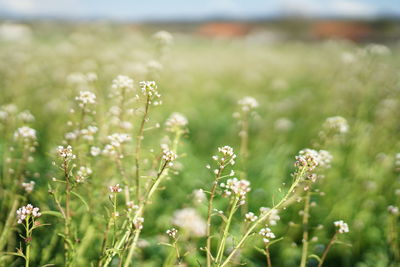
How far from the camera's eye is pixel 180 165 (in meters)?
3.35

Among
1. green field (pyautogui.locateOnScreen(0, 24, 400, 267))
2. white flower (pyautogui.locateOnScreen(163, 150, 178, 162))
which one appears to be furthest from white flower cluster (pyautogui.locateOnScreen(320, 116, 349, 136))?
white flower (pyautogui.locateOnScreen(163, 150, 178, 162))

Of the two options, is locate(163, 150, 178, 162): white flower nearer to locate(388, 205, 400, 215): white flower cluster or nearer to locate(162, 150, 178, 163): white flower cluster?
locate(162, 150, 178, 163): white flower cluster

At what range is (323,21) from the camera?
4412 centimetres

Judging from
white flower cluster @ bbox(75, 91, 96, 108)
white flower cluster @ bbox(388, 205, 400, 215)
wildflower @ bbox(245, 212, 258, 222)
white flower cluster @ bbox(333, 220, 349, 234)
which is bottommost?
white flower cluster @ bbox(388, 205, 400, 215)

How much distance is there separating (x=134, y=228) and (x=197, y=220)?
0.52 m

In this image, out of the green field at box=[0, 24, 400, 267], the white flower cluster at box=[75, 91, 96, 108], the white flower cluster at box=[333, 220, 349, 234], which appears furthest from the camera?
the green field at box=[0, 24, 400, 267]

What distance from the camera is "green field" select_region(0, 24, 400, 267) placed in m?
2.16

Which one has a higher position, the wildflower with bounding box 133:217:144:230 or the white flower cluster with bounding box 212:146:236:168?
the white flower cluster with bounding box 212:146:236:168

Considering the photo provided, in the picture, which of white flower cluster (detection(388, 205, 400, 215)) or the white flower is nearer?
the white flower

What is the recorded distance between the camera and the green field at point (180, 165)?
7.10 feet

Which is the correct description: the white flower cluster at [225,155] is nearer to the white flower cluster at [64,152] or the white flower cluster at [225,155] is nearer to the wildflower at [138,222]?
the wildflower at [138,222]

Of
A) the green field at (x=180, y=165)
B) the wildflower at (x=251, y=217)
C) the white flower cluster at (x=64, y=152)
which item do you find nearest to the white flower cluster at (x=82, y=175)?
the green field at (x=180, y=165)

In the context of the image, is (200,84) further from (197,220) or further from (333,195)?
(197,220)

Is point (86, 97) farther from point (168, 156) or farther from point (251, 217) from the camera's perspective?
point (251, 217)
